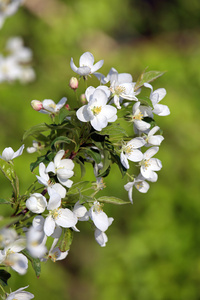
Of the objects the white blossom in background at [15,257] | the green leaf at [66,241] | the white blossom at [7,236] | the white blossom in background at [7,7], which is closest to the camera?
the white blossom at [7,236]

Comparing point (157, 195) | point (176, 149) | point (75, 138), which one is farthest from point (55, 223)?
point (176, 149)

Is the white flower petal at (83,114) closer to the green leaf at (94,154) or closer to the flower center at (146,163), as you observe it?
the green leaf at (94,154)

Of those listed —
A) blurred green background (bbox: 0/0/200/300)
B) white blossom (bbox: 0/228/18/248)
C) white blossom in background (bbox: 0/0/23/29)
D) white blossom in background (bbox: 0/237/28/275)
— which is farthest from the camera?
blurred green background (bbox: 0/0/200/300)

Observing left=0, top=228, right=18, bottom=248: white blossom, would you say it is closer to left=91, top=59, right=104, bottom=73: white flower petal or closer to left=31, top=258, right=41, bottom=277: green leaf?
left=31, top=258, right=41, bottom=277: green leaf

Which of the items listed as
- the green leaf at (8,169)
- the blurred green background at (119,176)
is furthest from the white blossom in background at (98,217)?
the blurred green background at (119,176)

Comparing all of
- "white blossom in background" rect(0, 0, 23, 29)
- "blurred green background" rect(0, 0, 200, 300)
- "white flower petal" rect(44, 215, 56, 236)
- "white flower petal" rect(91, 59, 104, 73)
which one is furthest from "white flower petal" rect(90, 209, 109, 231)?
"blurred green background" rect(0, 0, 200, 300)

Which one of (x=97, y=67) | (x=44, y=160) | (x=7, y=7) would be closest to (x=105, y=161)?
(x=44, y=160)
